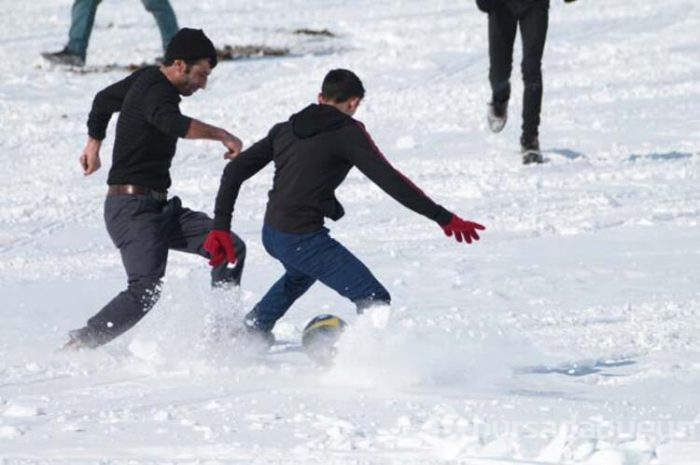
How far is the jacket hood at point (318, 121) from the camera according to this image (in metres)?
6.68

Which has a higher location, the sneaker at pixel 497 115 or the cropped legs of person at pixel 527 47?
the cropped legs of person at pixel 527 47

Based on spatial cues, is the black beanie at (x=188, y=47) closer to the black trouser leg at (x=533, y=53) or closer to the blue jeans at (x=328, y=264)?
the blue jeans at (x=328, y=264)

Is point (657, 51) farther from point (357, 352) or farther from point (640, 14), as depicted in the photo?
point (357, 352)

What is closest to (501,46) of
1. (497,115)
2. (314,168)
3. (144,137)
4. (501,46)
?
(501,46)

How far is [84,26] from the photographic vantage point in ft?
48.9

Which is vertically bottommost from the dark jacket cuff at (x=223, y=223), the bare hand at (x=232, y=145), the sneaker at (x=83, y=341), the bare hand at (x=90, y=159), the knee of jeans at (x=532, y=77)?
the sneaker at (x=83, y=341)

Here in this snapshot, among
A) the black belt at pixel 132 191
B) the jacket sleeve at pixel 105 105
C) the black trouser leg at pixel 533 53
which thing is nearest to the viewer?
the black belt at pixel 132 191

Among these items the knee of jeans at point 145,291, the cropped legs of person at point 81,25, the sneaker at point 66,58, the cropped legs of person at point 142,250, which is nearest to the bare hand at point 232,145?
the cropped legs of person at point 142,250

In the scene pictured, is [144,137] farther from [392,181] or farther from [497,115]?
[497,115]

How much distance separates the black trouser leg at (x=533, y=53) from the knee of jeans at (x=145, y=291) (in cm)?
468

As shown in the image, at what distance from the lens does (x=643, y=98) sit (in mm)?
13633

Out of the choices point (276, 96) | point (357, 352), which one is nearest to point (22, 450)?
point (357, 352)

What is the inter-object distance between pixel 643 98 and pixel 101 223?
16.8 ft

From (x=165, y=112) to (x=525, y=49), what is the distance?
4798 mm
